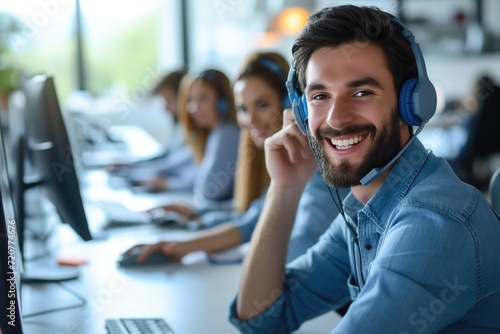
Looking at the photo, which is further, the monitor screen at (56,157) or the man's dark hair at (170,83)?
the man's dark hair at (170,83)

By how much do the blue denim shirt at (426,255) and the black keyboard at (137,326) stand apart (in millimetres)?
419

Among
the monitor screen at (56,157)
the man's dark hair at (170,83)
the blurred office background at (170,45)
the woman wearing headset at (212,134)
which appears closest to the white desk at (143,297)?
the monitor screen at (56,157)

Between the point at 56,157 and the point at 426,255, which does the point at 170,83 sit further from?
the point at 426,255

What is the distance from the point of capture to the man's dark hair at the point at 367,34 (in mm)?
1075

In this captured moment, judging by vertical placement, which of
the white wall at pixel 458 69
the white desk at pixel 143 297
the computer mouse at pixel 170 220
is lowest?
the white wall at pixel 458 69

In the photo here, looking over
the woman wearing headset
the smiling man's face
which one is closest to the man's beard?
the smiling man's face

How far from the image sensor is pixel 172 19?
24.4ft

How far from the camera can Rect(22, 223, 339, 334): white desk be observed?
135 centimetres

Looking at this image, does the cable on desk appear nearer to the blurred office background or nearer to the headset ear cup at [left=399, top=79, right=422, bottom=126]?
the headset ear cup at [left=399, top=79, right=422, bottom=126]

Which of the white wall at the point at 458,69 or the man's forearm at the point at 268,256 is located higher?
the man's forearm at the point at 268,256

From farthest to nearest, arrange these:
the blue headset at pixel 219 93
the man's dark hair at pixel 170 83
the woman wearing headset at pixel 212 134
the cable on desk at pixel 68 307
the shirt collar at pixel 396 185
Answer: the man's dark hair at pixel 170 83 < the blue headset at pixel 219 93 < the woman wearing headset at pixel 212 134 < the cable on desk at pixel 68 307 < the shirt collar at pixel 396 185

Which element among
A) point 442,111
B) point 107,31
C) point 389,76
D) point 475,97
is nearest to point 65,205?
point 389,76

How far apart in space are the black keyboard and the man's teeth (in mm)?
478

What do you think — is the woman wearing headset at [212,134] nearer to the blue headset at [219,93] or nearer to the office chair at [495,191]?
the blue headset at [219,93]
